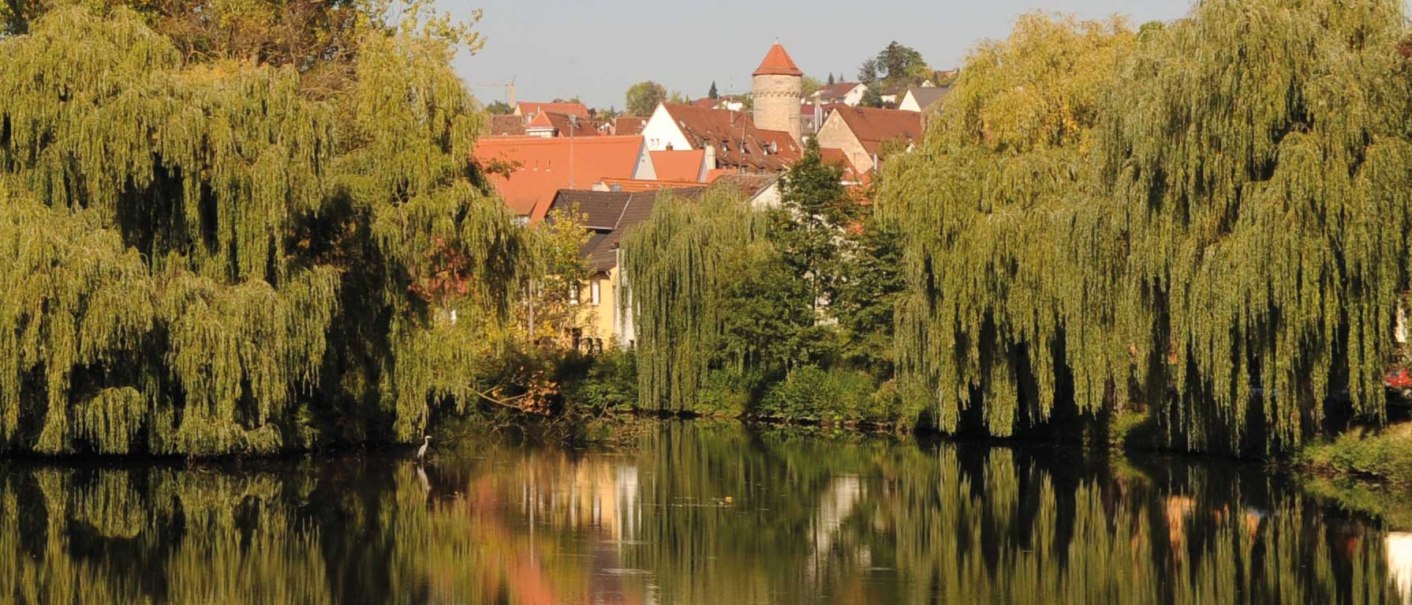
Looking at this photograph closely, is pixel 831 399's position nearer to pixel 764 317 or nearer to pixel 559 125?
pixel 764 317

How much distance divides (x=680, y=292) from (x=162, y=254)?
1618 cm

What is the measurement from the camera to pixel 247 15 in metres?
41.0

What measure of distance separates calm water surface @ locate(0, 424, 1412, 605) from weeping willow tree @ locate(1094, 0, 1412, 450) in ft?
7.20

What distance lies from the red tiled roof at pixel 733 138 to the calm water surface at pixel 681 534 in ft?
263

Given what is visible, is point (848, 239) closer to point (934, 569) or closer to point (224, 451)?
point (224, 451)

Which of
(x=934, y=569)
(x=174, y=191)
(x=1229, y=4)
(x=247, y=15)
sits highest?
(x=247, y=15)

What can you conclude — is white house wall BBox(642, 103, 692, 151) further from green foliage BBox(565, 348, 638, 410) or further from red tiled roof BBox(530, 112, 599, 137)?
green foliage BBox(565, 348, 638, 410)

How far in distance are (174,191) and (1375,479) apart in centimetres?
1948

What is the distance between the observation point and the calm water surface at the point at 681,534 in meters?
20.1

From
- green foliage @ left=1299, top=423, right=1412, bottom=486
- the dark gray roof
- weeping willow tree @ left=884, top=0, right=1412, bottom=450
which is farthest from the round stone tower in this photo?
green foliage @ left=1299, top=423, right=1412, bottom=486

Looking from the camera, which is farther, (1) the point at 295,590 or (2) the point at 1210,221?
(2) the point at 1210,221

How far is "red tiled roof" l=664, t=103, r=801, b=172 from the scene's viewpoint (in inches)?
4461

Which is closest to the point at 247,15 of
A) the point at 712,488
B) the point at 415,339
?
the point at 415,339

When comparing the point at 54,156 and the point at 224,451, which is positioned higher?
the point at 54,156
